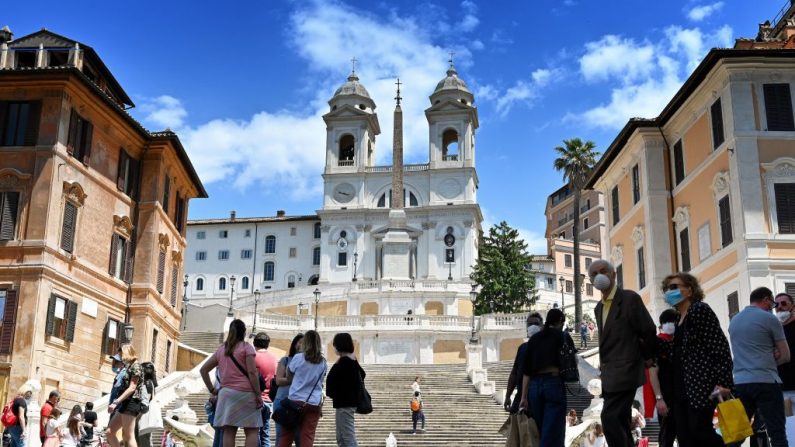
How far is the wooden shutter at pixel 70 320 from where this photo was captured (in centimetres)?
2790

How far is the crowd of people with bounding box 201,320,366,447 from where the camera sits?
10.0 metres

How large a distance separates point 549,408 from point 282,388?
3.53 meters

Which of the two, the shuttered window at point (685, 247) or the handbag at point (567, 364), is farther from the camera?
the shuttered window at point (685, 247)

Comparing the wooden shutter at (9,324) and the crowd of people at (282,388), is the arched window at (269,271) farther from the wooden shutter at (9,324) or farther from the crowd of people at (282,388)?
the crowd of people at (282,388)

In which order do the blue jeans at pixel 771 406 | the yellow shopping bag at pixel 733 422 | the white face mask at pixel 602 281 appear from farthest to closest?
the white face mask at pixel 602 281
the blue jeans at pixel 771 406
the yellow shopping bag at pixel 733 422

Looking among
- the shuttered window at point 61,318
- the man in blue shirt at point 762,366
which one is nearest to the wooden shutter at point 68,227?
the shuttered window at point 61,318

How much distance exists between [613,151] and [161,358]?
20.4 metres

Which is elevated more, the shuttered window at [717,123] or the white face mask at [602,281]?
the shuttered window at [717,123]

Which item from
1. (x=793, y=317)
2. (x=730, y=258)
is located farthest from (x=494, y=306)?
(x=793, y=317)

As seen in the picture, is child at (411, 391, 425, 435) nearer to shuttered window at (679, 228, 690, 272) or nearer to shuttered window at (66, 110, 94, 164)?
shuttered window at (679, 228, 690, 272)

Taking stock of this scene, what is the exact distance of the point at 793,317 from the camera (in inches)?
380

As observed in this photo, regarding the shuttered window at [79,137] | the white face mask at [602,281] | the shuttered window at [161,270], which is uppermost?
the shuttered window at [79,137]

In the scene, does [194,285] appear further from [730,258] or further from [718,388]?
[718,388]

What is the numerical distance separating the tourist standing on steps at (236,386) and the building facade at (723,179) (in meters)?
19.9
